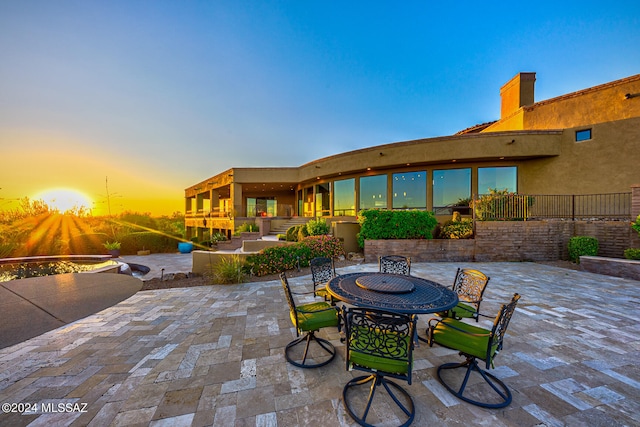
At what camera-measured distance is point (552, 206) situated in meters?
10.5

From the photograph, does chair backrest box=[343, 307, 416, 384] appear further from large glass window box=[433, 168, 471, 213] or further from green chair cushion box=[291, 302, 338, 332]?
large glass window box=[433, 168, 471, 213]

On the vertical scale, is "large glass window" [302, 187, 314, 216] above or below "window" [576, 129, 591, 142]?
below

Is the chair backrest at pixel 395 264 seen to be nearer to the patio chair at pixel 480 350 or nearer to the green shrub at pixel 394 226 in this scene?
the patio chair at pixel 480 350

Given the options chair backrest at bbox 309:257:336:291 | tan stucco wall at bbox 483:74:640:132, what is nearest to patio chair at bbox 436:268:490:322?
chair backrest at bbox 309:257:336:291

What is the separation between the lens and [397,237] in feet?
28.5

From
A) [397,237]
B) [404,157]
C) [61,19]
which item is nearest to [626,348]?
[397,237]

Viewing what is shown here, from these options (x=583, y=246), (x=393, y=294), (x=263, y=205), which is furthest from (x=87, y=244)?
(x=583, y=246)

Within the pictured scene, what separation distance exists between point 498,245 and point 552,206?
4680 mm

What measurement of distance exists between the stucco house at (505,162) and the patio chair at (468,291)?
26.9 ft

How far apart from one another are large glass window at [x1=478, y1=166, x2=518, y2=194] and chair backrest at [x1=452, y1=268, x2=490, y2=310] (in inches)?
419

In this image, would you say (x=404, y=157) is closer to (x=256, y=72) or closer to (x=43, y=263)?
(x=256, y=72)

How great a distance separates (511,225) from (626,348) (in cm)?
653

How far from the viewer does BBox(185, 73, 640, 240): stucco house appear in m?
9.81

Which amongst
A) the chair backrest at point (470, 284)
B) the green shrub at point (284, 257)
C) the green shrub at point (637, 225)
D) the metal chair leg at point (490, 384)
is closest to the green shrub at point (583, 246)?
the green shrub at point (637, 225)
